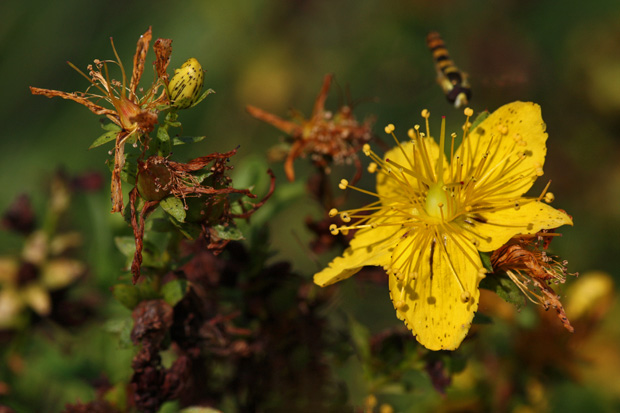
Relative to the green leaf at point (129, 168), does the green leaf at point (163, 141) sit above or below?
above

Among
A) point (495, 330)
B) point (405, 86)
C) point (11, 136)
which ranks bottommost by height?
point (495, 330)

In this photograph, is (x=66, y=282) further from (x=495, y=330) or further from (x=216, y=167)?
(x=495, y=330)

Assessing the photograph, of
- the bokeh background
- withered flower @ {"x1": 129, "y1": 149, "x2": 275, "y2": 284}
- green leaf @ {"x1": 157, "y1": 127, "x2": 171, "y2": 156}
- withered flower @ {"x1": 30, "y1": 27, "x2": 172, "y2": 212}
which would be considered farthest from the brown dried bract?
the bokeh background

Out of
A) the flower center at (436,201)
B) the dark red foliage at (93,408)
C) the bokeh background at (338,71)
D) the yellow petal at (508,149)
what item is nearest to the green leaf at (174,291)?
the dark red foliage at (93,408)

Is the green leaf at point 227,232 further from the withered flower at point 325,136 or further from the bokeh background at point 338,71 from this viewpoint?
the bokeh background at point 338,71

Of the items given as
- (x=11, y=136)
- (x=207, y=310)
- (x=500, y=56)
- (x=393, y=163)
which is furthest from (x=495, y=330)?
(x=11, y=136)

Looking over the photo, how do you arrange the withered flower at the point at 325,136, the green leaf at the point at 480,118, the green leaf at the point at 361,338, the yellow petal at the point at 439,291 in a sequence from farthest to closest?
the withered flower at the point at 325,136 → the green leaf at the point at 361,338 → the green leaf at the point at 480,118 → the yellow petal at the point at 439,291
